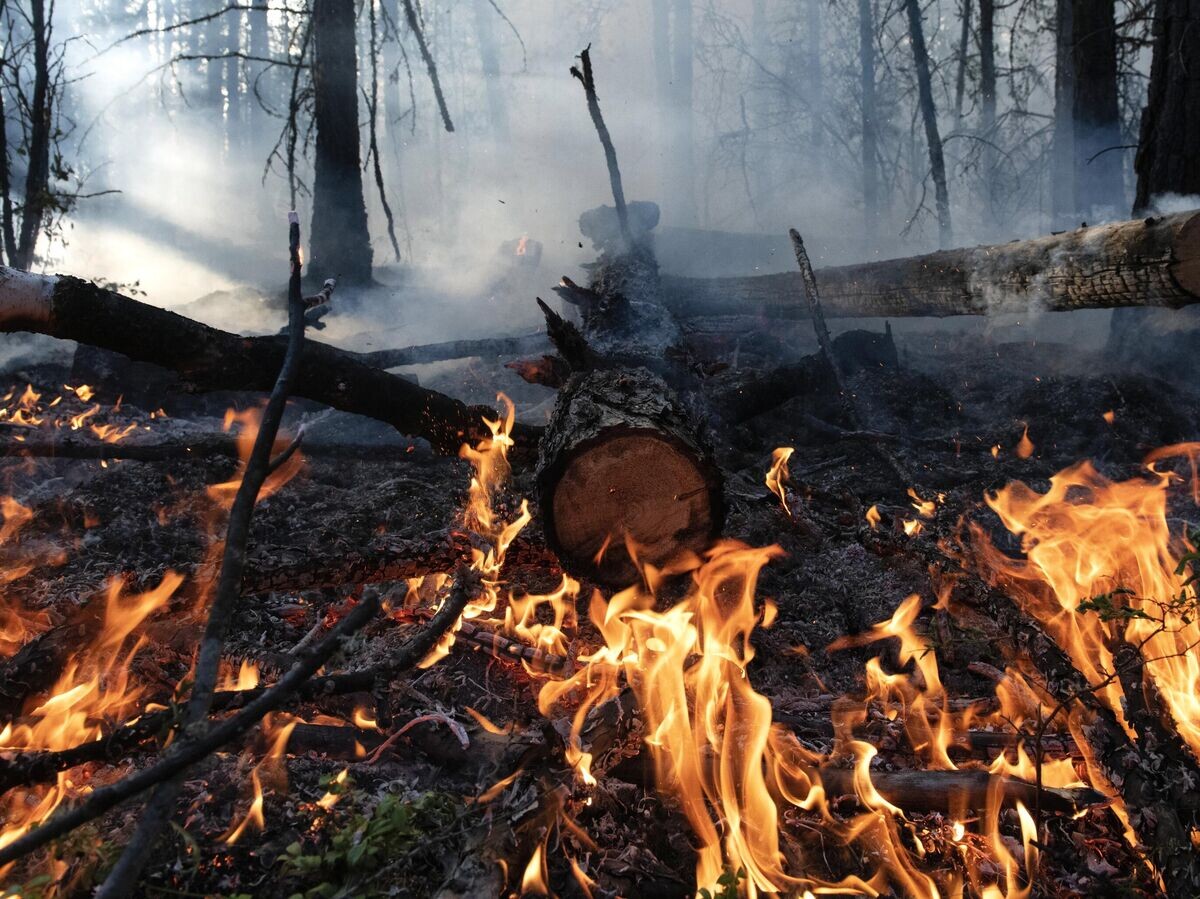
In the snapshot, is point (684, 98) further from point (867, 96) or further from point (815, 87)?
point (867, 96)

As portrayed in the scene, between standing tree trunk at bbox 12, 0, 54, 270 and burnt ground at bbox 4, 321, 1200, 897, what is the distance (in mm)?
2254

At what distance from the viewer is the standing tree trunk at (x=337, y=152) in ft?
34.6

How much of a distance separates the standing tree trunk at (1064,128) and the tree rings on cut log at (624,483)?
29.2ft

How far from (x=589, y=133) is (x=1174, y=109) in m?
25.9

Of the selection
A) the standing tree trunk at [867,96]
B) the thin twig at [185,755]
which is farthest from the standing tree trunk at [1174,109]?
the standing tree trunk at [867,96]

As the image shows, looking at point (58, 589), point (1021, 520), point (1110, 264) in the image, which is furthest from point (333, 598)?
point (1110, 264)

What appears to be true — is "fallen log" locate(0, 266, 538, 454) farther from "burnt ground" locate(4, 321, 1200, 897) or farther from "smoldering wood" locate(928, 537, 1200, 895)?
"smoldering wood" locate(928, 537, 1200, 895)

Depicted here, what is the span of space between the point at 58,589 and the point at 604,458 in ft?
9.73

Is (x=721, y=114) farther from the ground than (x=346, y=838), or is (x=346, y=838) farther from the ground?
(x=721, y=114)

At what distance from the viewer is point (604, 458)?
11.8 ft

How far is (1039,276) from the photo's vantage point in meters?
5.37

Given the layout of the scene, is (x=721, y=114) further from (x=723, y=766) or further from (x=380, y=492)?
(x=723, y=766)

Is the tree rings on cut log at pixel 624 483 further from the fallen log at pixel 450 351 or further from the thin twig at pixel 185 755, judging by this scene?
the fallen log at pixel 450 351

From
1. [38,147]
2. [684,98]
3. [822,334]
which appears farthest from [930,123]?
[684,98]
